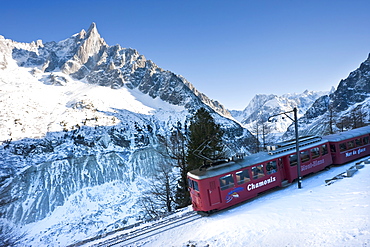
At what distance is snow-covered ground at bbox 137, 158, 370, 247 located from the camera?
7.23m

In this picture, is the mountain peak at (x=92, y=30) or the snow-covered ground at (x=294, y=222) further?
the mountain peak at (x=92, y=30)

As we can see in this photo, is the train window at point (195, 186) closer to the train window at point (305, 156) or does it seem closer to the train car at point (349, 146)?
the train window at point (305, 156)

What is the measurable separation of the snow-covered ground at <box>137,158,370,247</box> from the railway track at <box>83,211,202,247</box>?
1.86 feet

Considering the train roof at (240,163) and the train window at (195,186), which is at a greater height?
the train roof at (240,163)

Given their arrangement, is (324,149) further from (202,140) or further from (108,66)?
(108,66)

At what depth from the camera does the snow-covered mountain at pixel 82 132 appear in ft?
127

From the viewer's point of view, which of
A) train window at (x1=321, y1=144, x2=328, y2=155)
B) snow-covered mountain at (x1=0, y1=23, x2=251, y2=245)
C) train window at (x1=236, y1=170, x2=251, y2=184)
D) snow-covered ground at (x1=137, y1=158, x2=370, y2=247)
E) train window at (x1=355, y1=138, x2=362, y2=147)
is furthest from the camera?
snow-covered mountain at (x1=0, y1=23, x2=251, y2=245)

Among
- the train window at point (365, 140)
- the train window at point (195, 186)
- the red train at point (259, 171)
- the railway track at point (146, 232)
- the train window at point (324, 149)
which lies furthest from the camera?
the train window at point (365, 140)

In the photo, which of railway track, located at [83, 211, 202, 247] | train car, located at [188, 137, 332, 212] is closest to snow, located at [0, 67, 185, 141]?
railway track, located at [83, 211, 202, 247]

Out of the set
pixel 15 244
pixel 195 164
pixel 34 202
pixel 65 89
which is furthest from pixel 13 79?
pixel 195 164

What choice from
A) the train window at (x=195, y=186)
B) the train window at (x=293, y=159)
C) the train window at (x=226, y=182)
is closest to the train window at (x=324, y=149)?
the train window at (x=293, y=159)

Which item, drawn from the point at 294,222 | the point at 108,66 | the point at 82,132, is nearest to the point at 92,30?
the point at 108,66

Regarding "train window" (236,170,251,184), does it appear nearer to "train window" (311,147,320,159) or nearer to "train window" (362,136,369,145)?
"train window" (311,147,320,159)

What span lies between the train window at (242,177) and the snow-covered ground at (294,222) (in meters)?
1.58
